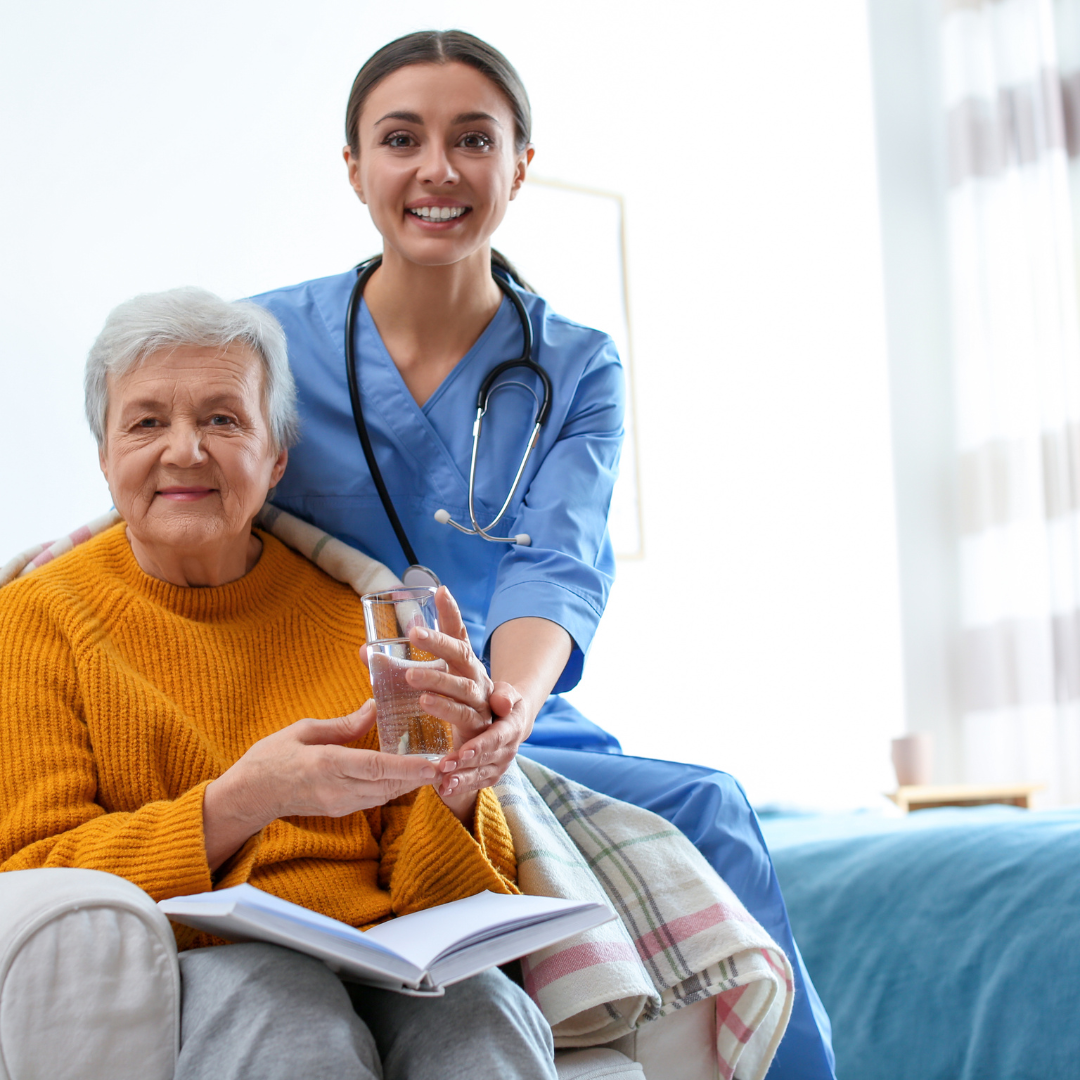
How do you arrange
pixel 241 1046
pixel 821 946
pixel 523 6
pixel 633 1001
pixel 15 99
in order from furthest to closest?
pixel 523 6
pixel 15 99
pixel 821 946
pixel 633 1001
pixel 241 1046

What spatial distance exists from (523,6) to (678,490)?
1.42 meters

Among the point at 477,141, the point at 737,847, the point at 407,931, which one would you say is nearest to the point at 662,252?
the point at 477,141

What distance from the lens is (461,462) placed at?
Result: 4.90 ft

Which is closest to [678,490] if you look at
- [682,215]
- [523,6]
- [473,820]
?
[682,215]

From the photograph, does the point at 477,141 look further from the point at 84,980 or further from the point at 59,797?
the point at 84,980

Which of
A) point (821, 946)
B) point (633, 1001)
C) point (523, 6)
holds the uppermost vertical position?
point (523, 6)

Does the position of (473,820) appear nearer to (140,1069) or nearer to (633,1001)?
(633,1001)

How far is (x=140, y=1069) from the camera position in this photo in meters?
0.78

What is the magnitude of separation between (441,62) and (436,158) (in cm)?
13

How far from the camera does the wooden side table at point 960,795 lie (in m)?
3.04

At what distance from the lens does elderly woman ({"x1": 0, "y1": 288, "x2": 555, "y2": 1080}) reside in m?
0.84

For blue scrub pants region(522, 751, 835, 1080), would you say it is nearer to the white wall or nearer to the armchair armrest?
the armchair armrest

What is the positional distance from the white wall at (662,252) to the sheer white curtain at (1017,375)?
0.96 feet

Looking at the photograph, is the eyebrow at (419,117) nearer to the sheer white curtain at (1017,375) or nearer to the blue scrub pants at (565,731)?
the blue scrub pants at (565,731)
